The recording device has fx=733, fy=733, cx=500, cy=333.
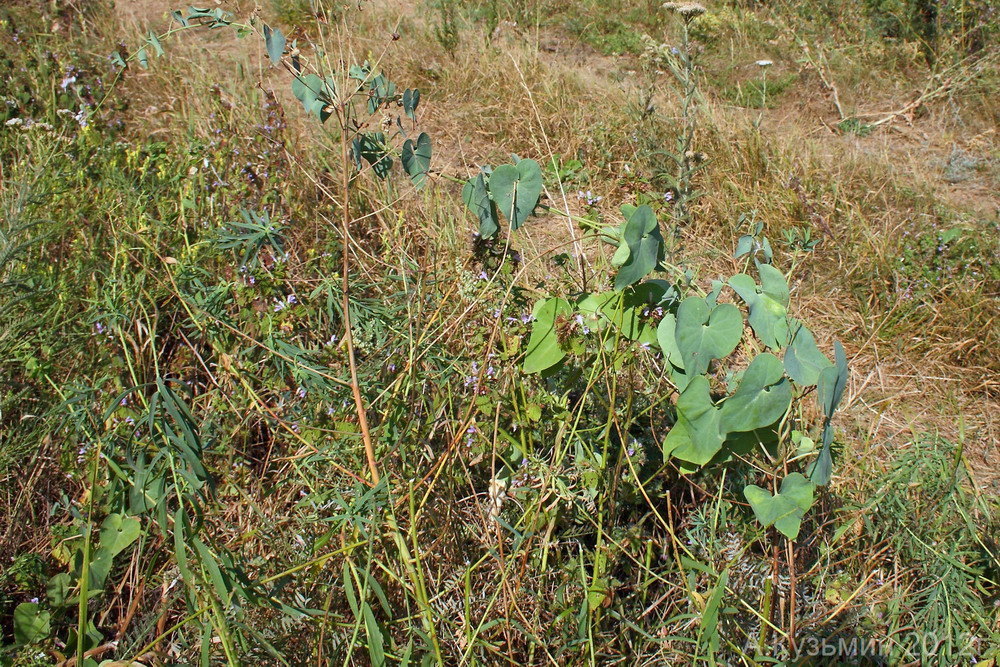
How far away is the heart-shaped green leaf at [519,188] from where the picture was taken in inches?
59.9

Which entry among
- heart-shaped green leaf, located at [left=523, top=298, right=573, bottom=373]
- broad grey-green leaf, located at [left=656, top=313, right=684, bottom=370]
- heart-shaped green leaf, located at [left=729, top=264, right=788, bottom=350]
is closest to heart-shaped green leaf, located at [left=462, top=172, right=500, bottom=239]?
heart-shaped green leaf, located at [left=523, top=298, right=573, bottom=373]

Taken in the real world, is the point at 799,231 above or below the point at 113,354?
below

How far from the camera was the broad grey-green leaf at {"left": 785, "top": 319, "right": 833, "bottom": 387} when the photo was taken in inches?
49.2

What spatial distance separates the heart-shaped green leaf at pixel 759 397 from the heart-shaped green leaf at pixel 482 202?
2.08 feet

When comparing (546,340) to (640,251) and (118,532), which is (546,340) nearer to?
(640,251)

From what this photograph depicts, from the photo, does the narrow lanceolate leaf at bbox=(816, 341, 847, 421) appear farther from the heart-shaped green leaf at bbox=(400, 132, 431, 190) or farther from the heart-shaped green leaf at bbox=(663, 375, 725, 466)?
the heart-shaped green leaf at bbox=(400, 132, 431, 190)

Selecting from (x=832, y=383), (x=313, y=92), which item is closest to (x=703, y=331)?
(x=832, y=383)

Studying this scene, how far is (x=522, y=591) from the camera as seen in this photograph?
1.60 m

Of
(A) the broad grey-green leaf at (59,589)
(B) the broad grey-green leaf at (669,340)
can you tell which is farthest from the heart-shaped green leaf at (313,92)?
(A) the broad grey-green leaf at (59,589)

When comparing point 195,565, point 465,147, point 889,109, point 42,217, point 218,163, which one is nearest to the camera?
point 195,565

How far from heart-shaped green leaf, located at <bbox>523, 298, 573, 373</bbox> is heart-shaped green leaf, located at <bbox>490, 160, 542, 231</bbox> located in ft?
0.89

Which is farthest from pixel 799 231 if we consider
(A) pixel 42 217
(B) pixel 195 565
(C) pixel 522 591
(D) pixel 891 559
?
(A) pixel 42 217

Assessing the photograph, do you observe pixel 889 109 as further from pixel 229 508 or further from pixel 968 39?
pixel 229 508

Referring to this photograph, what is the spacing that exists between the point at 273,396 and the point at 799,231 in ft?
7.62
